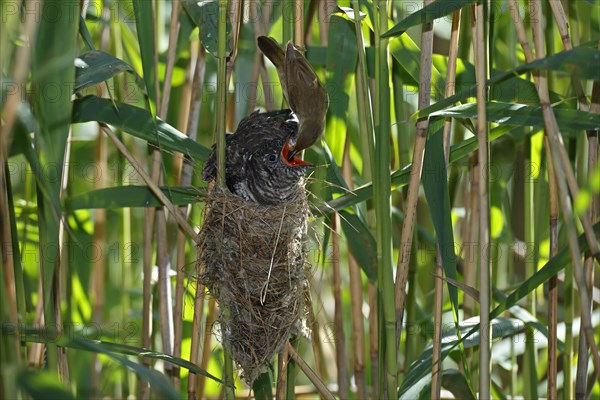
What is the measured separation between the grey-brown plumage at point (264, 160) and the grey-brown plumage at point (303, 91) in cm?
15

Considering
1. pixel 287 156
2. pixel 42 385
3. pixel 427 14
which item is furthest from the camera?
pixel 287 156

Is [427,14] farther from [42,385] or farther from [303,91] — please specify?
[42,385]

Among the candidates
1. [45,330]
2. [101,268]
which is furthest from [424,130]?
[101,268]

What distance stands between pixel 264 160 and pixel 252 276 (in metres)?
0.22

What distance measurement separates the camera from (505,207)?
1715mm

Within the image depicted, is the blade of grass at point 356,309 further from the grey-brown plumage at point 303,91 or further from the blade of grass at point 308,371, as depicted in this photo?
the grey-brown plumage at point 303,91

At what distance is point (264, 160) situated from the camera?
1.30 metres

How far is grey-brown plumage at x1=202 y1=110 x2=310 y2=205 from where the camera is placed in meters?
1.27

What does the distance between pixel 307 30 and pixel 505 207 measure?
63cm

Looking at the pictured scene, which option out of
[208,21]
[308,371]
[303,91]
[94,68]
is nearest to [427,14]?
[303,91]

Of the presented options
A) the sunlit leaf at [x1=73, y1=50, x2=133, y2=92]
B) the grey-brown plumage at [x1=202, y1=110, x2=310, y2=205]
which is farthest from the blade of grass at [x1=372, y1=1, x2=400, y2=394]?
the sunlit leaf at [x1=73, y1=50, x2=133, y2=92]

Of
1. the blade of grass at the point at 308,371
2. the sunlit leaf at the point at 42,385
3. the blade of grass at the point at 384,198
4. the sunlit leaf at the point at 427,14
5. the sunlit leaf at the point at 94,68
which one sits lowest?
the blade of grass at the point at 308,371

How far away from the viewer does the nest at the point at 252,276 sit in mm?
1182

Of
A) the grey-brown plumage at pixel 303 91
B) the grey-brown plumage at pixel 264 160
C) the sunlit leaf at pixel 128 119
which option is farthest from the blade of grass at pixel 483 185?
the sunlit leaf at pixel 128 119
